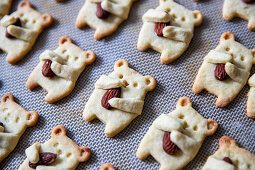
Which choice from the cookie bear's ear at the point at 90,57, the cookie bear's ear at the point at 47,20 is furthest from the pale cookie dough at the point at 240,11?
the cookie bear's ear at the point at 47,20

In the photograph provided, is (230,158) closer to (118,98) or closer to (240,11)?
(118,98)

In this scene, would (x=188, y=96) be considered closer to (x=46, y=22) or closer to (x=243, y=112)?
(x=243, y=112)

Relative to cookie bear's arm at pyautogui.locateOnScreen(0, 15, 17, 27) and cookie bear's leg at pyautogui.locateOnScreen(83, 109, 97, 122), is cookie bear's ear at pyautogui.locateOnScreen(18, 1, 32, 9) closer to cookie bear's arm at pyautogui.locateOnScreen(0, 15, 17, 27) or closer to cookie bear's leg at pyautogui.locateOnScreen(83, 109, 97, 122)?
cookie bear's arm at pyautogui.locateOnScreen(0, 15, 17, 27)

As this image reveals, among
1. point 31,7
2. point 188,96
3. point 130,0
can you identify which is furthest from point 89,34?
point 188,96

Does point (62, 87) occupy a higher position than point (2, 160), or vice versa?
point (62, 87)

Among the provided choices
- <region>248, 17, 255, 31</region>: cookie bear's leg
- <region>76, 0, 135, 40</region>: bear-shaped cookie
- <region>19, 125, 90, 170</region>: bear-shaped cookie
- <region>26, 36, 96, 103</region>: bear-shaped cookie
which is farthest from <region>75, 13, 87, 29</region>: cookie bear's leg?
<region>248, 17, 255, 31</region>: cookie bear's leg

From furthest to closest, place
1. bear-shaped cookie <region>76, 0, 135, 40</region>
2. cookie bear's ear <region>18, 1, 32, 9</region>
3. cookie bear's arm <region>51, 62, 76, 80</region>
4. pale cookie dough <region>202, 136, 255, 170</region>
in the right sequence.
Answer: cookie bear's ear <region>18, 1, 32, 9</region> → bear-shaped cookie <region>76, 0, 135, 40</region> → cookie bear's arm <region>51, 62, 76, 80</region> → pale cookie dough <region>202, 136, 255, 170</region>

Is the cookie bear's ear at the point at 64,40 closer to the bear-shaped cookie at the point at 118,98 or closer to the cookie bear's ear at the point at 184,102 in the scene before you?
the bear-shaped cookie at the point at 118,98
